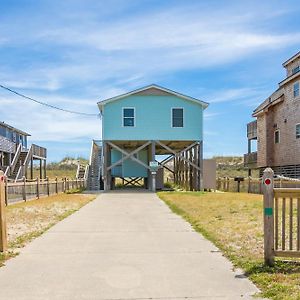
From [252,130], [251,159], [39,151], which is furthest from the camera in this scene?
[39,151]

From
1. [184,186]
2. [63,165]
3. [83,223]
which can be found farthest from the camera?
[63,165]

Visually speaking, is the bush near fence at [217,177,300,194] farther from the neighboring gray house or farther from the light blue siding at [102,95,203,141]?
the light blue siding at [102,95,203,141]

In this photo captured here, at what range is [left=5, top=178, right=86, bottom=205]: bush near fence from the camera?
730 inches

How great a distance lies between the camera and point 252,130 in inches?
1591

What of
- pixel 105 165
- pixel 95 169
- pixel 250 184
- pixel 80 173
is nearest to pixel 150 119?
pixel 105 165

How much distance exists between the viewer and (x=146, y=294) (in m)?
4.83

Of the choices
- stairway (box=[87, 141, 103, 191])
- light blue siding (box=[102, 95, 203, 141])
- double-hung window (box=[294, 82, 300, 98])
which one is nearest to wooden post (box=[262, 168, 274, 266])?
light blue siding (box=[102, 95, 203, 141])

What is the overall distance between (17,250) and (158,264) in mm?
2727

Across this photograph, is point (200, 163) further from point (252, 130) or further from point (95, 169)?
point (252, 130)

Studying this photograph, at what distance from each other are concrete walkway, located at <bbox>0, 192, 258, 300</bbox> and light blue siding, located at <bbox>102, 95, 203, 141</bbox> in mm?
20151

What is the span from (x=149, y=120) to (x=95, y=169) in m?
9.04

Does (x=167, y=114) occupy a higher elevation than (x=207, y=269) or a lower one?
higher

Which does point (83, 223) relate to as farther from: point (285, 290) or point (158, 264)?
point (285, 290)

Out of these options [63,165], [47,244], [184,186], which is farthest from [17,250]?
[63,165]
